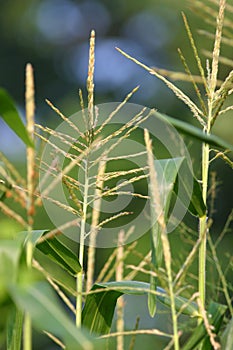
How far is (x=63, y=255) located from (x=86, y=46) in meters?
7.73

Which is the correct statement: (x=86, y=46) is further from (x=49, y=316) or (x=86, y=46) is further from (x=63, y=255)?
(x=49, y=316)

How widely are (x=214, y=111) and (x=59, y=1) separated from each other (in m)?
8.56

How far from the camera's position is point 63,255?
0.73 meters

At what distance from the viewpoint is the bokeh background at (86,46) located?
7.08 m

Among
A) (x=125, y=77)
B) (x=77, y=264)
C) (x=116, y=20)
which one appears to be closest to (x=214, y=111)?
(x=77, y=264)

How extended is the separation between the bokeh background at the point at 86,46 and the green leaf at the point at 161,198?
19.0 ft

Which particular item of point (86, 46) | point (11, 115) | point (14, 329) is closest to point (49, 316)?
point (11, 115)

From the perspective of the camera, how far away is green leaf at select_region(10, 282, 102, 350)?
0.42 meters

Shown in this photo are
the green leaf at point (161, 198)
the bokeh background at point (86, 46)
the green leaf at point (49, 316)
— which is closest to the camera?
the green leaf at point (49, 316)

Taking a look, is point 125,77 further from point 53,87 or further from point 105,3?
point 105,3

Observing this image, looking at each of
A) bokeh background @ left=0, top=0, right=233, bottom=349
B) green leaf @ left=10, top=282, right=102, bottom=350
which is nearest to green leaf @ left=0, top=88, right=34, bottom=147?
green leaf @ left=10, top=282, right=102, bottom=350

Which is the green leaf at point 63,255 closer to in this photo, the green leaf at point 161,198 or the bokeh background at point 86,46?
the green leaf at point 161,198

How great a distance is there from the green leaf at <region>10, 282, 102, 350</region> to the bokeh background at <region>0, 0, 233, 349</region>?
20.1 feet

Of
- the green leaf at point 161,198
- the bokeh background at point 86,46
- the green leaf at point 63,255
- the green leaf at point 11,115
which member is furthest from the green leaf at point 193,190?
the bokeh background at point 86,46
